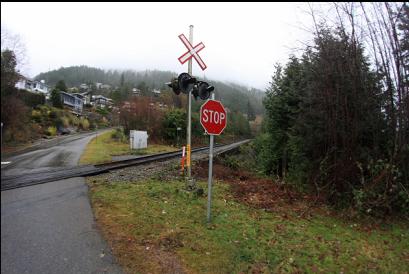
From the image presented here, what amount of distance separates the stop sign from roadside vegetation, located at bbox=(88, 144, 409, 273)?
1.86 meters

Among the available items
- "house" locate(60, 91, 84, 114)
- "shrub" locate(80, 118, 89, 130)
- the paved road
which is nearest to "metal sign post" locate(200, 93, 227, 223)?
the paved road

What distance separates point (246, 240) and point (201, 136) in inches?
1518

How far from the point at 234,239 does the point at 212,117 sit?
2.26 metres

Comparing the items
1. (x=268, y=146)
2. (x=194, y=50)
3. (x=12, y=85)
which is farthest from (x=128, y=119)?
(x=12, y=85)

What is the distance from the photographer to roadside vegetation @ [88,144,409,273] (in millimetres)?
3926

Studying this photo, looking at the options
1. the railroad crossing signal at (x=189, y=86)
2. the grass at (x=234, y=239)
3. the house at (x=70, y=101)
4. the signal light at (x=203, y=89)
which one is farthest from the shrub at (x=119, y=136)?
the signal light at (x=203, y=89)

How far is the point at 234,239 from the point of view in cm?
467

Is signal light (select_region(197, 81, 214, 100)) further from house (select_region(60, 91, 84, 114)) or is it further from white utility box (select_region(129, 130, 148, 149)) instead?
white utility box (select_region(129, 130, 148, 149))

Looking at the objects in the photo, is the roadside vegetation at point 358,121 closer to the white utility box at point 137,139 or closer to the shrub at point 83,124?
the white utility box at point 137,139

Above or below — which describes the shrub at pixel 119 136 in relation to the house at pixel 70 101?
below

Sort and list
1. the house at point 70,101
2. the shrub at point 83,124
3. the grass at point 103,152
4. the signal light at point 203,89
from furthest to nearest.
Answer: the shrub at point 83,124 → the grass at point 103,152 → the house at point 70,101 → the signal light at point 203,89

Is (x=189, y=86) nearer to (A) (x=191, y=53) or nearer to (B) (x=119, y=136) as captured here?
(A) (x=191, y=53)

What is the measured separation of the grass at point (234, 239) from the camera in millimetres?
3895

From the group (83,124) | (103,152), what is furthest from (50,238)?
(83,124)
